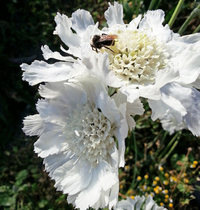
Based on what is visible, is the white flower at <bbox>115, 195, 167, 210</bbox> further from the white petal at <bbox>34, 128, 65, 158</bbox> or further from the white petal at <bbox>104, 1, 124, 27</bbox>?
the white petal at <bbox>104, 1, 124, 27</bbox>

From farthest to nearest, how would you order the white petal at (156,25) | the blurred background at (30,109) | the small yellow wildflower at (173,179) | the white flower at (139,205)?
the blurred background at (30,109) → the small yellow wildflower at (173,179) → the white flower at (139,205) → the white petal at (156,25)

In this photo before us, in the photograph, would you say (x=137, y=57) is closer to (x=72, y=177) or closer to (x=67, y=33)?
(x=67, y=33)

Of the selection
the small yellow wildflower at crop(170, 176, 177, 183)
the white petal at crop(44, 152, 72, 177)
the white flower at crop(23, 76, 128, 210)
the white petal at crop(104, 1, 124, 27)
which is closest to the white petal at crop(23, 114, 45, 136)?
the white flower at crop(23, 76, 128, 210)

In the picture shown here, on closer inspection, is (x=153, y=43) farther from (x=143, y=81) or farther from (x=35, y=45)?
(x=35, y=45)

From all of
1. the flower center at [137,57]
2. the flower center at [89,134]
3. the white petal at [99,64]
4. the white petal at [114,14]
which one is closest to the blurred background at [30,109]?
the white petal at [114,14]

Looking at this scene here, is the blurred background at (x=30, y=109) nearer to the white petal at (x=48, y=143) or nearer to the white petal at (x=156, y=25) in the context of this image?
the white petal at (x=156, y=25)

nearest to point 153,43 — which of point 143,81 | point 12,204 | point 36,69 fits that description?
point 143,81

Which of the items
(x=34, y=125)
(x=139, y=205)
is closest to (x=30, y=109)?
(x=34, y=125)
